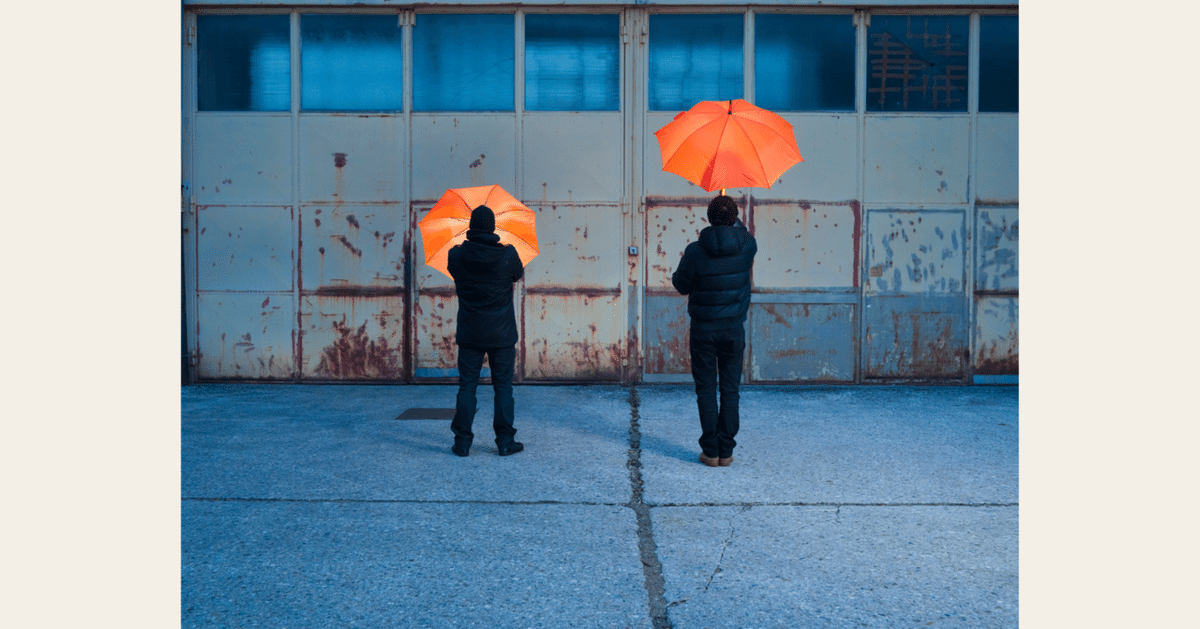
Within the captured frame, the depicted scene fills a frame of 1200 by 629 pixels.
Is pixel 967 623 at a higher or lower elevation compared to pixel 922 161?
lower

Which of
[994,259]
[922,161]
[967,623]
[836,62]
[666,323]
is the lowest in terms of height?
[967,623]

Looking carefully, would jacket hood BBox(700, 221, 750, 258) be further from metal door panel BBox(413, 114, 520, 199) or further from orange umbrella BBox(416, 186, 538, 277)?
metal door panel BBox(413, 114, 520, 199)

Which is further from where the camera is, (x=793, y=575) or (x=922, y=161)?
(x=922, y=161)

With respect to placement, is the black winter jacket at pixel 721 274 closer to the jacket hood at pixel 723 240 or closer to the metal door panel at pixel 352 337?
the jacket hood at pixel 723 240

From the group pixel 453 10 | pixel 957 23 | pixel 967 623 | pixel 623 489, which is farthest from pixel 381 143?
pixel 967 623

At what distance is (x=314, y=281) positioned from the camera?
8.95 meters

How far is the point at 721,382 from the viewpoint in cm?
575

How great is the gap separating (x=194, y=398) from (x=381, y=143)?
314 centimetres

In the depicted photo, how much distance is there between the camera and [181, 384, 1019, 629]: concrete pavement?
11.5 ft

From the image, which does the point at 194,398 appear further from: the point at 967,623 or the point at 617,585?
the point at 967,623

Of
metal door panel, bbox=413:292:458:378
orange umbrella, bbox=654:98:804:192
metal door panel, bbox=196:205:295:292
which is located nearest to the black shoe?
orange umbrella, bbox=654:98:804:192

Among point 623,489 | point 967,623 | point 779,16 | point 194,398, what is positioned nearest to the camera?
point 967,623

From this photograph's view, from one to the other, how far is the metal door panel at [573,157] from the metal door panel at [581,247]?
0.13 metres

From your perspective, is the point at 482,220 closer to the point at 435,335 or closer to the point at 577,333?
the point at 577,333
